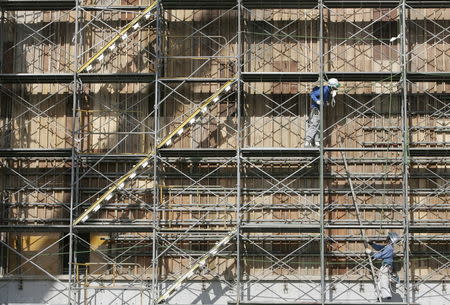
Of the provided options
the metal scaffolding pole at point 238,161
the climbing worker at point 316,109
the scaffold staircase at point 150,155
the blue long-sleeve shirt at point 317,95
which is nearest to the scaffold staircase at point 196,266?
the metal scaffolding pole at point 238,161

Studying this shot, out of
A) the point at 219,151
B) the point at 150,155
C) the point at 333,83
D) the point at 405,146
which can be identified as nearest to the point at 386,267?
the point at 405,146

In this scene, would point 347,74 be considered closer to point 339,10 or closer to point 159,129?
point 339,10

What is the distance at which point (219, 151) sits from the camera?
76.9ft

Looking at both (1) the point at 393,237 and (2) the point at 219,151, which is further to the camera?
(2) the point at 219,151

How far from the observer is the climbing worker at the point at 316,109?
23438 mm

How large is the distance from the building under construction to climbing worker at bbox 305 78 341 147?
0.96 feet

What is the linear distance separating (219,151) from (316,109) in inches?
115

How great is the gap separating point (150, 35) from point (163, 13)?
0.79 meters

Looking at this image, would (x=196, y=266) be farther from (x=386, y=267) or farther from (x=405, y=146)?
(x=405, y=146)

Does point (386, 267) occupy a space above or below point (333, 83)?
below

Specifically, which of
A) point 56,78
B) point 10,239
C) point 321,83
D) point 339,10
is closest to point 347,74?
point 321,83

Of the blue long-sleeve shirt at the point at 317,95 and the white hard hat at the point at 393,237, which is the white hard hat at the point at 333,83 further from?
the white hard hat at the point at 393,237

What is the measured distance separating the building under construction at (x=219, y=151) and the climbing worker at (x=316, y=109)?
0.96ft

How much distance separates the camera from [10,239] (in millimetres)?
24281
